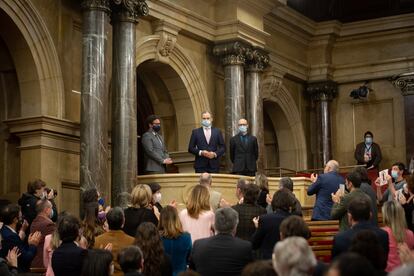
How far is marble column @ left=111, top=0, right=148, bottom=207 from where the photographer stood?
1512 cm

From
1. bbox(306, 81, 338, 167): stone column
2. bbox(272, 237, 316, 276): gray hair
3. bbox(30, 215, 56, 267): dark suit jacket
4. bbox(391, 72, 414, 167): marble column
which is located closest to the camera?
bbox(272, 237, 316, 276): gray hair

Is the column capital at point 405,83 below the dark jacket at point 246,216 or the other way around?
the other way around

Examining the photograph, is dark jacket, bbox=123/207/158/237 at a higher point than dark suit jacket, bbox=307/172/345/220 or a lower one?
lower

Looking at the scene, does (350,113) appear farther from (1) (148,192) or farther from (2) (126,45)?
(1) (148,192)

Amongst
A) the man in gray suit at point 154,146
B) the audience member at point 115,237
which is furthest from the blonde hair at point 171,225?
the man in gray suit at point 154,146

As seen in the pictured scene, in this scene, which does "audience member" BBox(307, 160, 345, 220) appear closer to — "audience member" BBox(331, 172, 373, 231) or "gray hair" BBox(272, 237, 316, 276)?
"audience member" BBox(331, 172, 373, 231)

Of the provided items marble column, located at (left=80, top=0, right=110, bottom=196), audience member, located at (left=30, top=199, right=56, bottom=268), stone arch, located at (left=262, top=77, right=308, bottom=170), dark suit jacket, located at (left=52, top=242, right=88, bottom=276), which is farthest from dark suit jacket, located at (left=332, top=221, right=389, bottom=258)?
stone arch, located at (left=262, top=77, right=308, bottom=170)

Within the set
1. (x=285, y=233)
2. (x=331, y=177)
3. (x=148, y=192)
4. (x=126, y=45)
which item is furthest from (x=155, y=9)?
(x=285, y=233)

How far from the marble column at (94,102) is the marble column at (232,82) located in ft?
16.2

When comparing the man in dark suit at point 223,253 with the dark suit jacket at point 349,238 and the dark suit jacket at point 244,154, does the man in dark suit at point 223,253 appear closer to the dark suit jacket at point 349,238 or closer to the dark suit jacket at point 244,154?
the dark suit jacket at point 349,238

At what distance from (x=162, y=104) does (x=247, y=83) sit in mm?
2145

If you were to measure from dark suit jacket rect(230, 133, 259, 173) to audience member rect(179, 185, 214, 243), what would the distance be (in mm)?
6877

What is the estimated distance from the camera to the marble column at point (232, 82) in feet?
63.0

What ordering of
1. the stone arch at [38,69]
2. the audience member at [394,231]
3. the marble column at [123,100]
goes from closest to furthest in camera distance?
the audience member at [394,231] < the stone arch at [38,69] < the marble column at [123,100]
